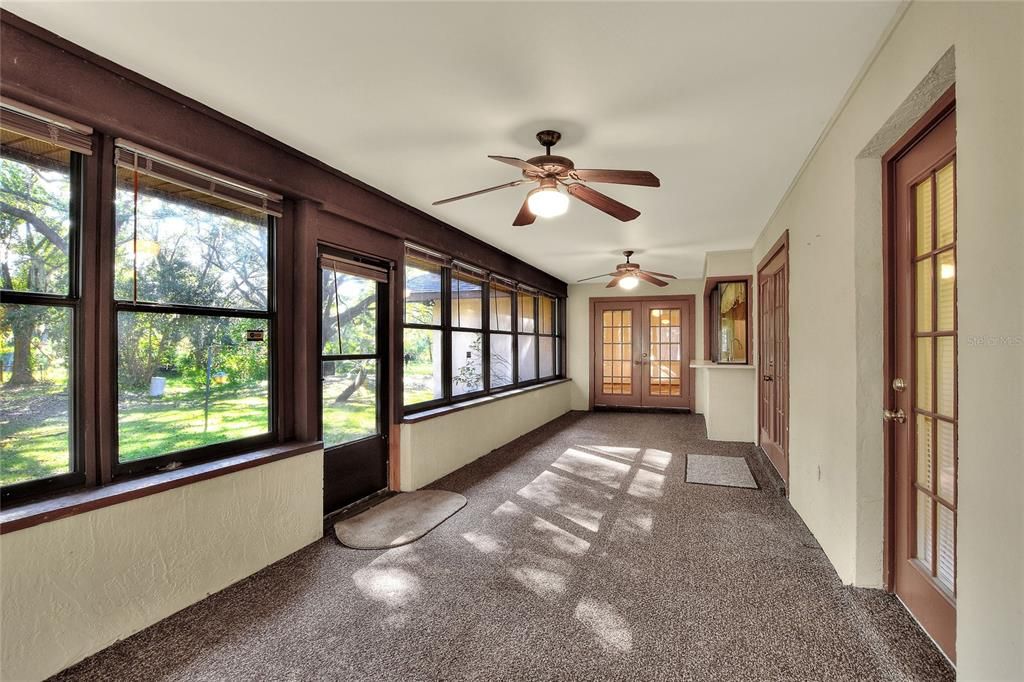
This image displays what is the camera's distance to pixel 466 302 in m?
5.47

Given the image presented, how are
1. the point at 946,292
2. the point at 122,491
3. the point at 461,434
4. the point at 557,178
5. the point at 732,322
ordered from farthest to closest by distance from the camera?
1. the point at 732,322
2. the point at 461,434
3. the point at 557,178
4. the point at 122,491
5. the point at 946,292

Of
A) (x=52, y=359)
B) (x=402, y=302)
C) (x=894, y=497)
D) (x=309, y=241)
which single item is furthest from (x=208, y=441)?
(x=894, y=497)

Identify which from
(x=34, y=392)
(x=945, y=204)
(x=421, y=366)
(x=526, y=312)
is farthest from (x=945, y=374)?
(x=526, y=312)

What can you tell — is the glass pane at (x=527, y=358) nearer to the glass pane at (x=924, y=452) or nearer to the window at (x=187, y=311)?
the window at (x=187, y=311)

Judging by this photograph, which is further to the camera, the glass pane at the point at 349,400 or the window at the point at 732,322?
the window at the point at 732,322

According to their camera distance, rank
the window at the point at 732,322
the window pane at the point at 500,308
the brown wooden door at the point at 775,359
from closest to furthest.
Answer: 1. the brown wooden door at the point at 775,359
2. the window pane at the point at 500,308
3. the window at the point at 732,322

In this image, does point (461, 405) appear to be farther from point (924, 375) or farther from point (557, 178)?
point (924, 375)

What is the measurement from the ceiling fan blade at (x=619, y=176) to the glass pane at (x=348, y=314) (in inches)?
75.1

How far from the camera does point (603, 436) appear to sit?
6.53 metres

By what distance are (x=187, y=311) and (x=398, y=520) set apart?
184 cm

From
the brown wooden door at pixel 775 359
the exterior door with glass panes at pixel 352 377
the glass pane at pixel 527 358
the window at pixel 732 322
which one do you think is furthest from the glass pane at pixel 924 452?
the glass pane at pixel 527 358

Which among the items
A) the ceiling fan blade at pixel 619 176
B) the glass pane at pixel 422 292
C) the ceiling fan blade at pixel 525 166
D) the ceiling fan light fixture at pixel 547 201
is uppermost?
the ceiling fan blade at pixel 525 166

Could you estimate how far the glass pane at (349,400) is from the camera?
350 centimetres

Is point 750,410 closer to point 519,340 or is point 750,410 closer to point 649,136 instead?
point 519,340
